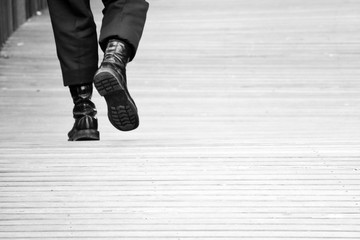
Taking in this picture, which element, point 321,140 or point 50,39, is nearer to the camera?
point 321,140

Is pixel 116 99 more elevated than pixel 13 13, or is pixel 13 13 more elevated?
pixel 116 99

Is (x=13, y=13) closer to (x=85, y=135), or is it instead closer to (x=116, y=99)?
(x=85, y=135)

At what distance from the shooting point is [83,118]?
3.45 m

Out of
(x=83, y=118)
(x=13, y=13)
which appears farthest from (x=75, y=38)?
(x=13, y=13)

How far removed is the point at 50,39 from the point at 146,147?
12.9ft

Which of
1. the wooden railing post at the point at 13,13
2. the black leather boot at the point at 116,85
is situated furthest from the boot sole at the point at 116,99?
the wooden railing post at the point at 13,13

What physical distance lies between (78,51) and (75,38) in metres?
0.05

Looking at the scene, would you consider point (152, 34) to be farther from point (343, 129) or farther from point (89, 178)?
point (89, 178)

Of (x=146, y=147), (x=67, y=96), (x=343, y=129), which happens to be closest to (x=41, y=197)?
(x=146, y=147)

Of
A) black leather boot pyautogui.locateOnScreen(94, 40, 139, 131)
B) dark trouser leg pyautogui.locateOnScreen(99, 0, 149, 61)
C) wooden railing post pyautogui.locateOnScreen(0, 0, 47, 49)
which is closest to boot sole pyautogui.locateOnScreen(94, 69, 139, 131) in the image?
black leather boot pyautogui.locateOnScreen(94, 40, 139, 131)

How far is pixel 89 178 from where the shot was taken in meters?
2.64

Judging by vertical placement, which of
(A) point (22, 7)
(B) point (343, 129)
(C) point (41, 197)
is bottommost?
(A) point (22, 7)

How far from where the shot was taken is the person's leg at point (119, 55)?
3.06 m

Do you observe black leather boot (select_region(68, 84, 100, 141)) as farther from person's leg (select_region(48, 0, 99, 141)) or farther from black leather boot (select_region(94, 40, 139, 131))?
black leather boot (select_region(94, 40, 139, 131))
